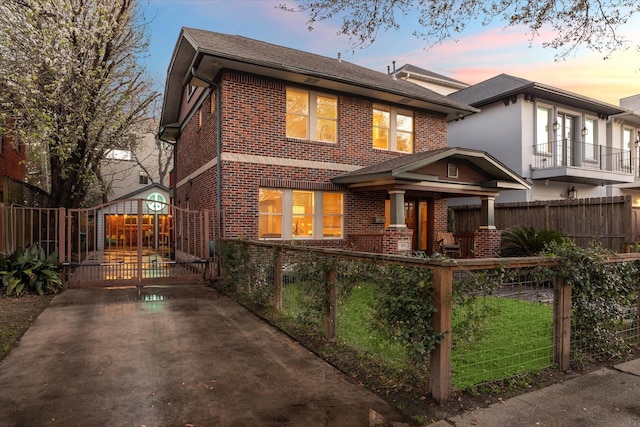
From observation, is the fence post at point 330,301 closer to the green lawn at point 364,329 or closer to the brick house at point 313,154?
the green lawn at point 364,329

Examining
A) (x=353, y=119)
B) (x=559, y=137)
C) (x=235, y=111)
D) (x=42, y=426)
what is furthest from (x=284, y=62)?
(x=559, y=137)

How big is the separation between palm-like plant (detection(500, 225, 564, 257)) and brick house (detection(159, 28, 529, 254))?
0.65 m

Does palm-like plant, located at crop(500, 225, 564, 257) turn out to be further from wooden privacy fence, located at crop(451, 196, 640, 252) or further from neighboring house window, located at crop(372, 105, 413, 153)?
neighboring house window, located at crop(372, 105, 413, 153)

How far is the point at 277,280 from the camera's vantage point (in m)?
7.07

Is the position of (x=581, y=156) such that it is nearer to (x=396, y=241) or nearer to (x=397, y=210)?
(x=397, y=210)

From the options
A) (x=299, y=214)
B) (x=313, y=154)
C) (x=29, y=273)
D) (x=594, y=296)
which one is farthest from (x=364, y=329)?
(x=29, y=273)

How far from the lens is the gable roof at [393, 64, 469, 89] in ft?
78.3

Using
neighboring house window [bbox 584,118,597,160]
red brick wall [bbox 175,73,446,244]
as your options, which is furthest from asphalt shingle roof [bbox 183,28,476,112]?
neighboring house window [bbox 584,118,597,160]

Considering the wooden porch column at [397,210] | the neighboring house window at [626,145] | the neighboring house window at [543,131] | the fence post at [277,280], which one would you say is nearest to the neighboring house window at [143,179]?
the wooden porch column at [397,210]

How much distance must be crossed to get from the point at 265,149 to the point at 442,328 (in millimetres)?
8486

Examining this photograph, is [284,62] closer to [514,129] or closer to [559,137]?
[514,129]

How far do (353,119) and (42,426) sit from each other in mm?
10850

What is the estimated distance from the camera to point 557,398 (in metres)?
3.78

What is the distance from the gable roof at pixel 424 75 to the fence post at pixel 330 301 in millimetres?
20596
